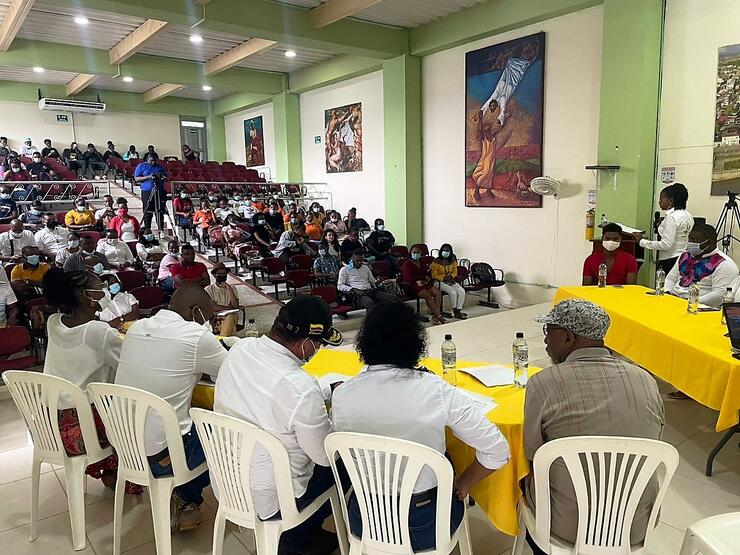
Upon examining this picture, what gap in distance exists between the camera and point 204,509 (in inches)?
110

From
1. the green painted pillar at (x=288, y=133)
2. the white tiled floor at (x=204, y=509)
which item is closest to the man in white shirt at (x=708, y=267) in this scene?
the white tiled floor at (x=204, y=509)

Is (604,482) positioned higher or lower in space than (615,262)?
lower

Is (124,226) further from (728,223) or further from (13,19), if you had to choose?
(728,223)

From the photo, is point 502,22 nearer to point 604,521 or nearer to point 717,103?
point 717,103

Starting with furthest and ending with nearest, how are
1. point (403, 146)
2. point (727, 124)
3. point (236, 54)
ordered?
point (236, 54) < point (403, 146) < point (727, 124)

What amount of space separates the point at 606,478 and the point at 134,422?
1829 mm

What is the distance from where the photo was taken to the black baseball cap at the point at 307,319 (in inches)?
78.5

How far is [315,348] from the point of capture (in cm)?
209

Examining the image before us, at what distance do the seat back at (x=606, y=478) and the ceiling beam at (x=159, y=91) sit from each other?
14.5 meters

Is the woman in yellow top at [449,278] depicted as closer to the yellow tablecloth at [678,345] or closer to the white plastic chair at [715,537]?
the yellow tablecloth at [678,345]

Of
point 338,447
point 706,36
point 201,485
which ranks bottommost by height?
point 201,485

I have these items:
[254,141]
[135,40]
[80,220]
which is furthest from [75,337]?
[254,141]

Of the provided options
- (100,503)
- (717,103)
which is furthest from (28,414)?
(717,103)

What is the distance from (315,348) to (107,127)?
55.0 feet
